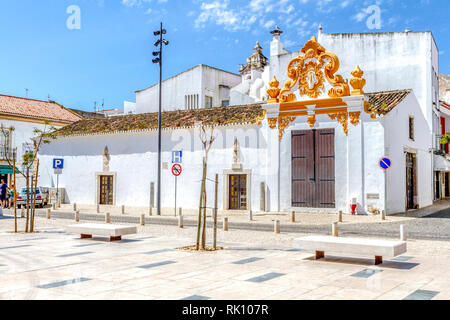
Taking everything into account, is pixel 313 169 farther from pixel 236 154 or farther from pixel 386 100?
pixel 386 100

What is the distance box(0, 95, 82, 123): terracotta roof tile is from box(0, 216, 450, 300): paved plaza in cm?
2721

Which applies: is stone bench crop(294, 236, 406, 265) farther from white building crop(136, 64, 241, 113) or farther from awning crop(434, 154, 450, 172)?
white building crop(136, 64, 241, 113)

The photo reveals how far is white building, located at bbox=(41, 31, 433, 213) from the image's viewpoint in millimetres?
21156

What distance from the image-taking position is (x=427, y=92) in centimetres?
2659

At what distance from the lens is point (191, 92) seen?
122ft

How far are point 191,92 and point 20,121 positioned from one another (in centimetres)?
1343

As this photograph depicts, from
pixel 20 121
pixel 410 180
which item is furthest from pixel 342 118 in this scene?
pixel 20 121

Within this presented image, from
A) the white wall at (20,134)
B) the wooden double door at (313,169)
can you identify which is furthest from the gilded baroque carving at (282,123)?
the white wall at (20,134)

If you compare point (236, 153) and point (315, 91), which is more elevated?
point (315, 91)

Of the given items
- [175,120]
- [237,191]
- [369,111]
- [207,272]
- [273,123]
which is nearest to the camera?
[207,272]

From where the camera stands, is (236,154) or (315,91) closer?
(315,91)

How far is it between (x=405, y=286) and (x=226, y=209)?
17.8m

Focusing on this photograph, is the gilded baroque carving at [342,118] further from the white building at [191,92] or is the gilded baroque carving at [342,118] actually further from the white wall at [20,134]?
the white wall at [20,134]

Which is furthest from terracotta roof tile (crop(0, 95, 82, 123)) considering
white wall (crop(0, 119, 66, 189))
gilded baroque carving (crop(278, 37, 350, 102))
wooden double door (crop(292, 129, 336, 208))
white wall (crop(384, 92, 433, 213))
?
white wall (crop(384, 92, 433, 213))
